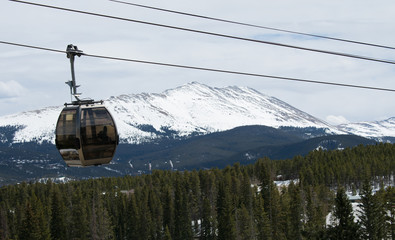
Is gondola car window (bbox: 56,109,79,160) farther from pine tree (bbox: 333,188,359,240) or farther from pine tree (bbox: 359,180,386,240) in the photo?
pine tree (bbox: 359,180,386,240)

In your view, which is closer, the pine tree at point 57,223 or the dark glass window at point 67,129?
the dark glass window at point 67,129

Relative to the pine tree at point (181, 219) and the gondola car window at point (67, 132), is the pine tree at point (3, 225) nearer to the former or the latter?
the pine tree at point (181, 219)

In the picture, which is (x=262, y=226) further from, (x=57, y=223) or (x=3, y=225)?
(x=3, y=225)

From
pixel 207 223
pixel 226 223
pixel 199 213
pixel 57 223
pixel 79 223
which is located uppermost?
pixel 57 223

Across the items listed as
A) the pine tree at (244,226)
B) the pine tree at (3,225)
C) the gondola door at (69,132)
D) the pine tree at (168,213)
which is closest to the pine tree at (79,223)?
the pine tree at (3,225)

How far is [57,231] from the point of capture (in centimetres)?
11812

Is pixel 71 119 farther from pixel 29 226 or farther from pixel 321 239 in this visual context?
pixel 29 226

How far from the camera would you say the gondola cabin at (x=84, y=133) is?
23.6 meters

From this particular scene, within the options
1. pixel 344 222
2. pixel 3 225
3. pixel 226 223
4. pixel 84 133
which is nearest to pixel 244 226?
pixel 226 223

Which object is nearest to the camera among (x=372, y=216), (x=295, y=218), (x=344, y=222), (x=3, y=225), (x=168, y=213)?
(x=344, y=222)

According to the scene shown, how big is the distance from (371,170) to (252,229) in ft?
295

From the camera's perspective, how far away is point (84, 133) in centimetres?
2367

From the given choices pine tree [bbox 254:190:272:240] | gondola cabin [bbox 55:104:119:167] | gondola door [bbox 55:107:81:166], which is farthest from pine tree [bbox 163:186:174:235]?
gondola door [bbox 55:107:81:166]

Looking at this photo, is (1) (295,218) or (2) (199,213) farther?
(2) (199,213)
